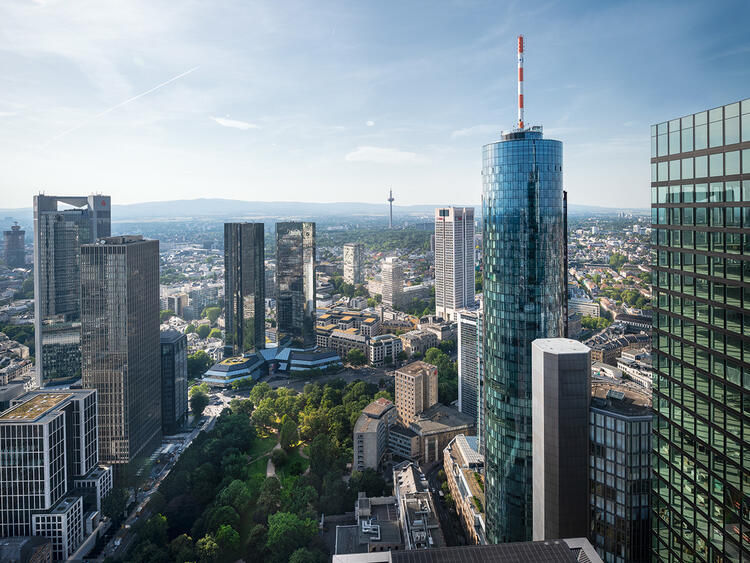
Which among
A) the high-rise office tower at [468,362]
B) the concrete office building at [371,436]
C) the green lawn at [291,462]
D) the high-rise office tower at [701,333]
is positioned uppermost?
the high-rise office tower at [701,333]

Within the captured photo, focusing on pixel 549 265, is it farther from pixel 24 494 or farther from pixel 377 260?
pixel 377 260

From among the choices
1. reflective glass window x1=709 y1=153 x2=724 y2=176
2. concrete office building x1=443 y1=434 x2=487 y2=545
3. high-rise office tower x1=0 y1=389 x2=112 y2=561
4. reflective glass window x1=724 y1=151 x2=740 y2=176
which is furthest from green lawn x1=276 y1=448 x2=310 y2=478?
reflective glass window x1=724 y1=151 x2=740 y2=176

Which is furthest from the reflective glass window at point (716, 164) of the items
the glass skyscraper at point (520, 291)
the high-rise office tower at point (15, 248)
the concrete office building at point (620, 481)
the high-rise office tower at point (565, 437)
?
the high-rise office tower at point (15, 248)

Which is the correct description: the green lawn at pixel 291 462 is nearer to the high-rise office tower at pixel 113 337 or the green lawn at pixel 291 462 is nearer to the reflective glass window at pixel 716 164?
the high-rise office tower at pixel 113 337

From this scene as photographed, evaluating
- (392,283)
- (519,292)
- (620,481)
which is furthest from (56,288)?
(392,283)

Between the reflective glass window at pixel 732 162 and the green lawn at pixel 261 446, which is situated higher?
the reflective glass window at pixel 732 162

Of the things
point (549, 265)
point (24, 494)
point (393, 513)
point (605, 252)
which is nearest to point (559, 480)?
point (549, 265)
